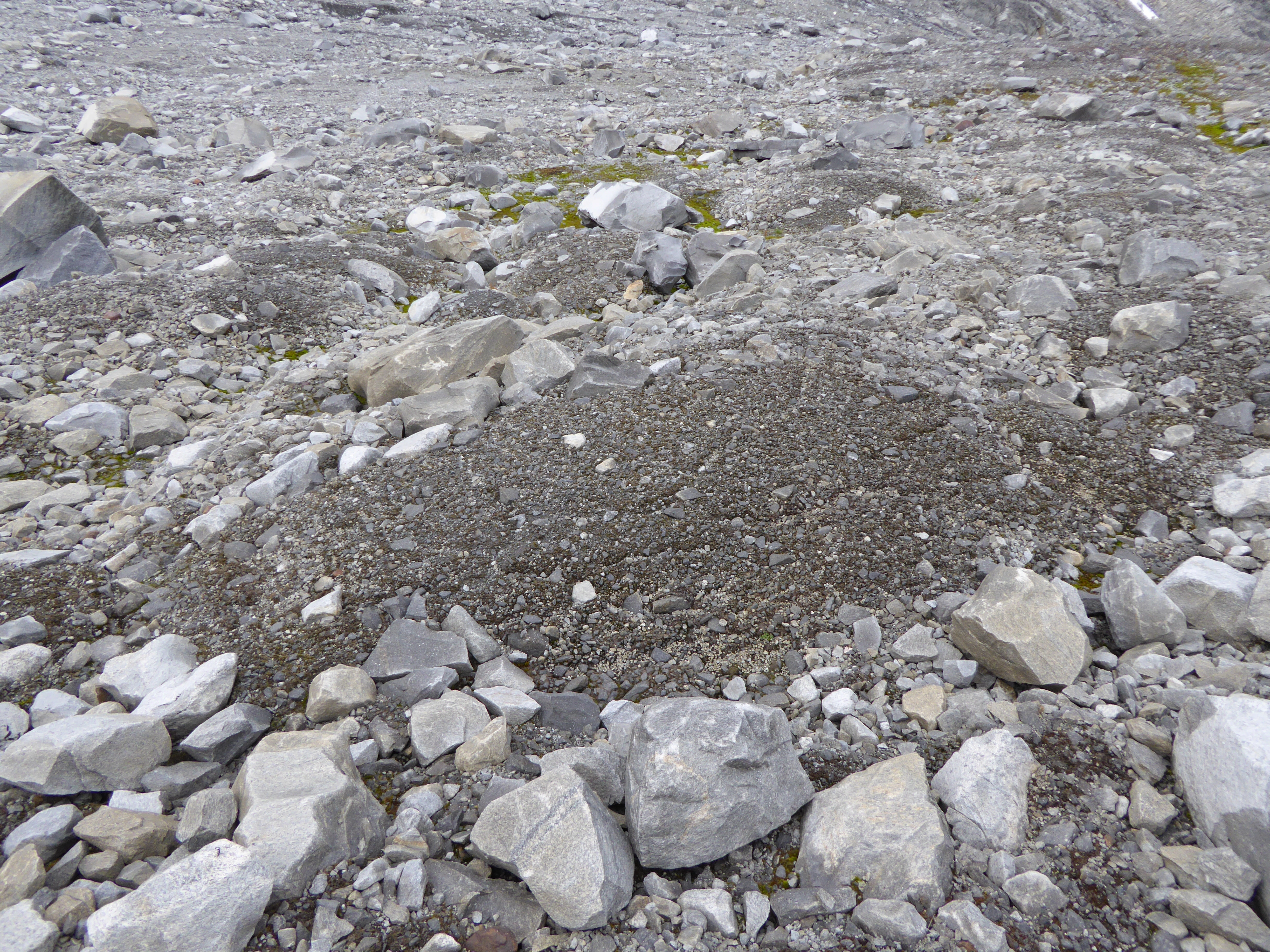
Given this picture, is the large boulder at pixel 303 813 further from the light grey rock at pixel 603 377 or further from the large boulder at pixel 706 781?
the light grey rock at pixel 603 377

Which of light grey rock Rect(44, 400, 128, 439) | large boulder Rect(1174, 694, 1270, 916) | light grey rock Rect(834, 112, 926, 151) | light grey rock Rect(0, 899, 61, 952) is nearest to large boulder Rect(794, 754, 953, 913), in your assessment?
large boulder Rect(1174, 694, 1270, 916)

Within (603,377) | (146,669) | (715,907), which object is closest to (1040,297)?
(603,377)

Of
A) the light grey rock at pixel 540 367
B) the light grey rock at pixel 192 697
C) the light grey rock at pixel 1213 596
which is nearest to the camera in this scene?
the light grey rock at pixel 192 697

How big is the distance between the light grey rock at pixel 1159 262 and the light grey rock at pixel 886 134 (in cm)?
459

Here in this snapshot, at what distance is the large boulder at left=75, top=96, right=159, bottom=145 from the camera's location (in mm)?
9062

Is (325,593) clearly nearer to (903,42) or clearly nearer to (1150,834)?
(1150,834)

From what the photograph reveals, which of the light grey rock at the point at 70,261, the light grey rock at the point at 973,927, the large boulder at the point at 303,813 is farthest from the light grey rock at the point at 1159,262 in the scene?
the light grey rock at the point at 70,261

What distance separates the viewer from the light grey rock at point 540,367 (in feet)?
14.4

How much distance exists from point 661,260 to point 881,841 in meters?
4.81

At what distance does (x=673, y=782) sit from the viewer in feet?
6.93

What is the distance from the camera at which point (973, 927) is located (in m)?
1.86

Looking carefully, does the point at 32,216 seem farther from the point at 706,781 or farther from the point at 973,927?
the point at 973,927

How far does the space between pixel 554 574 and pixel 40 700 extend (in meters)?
2.02

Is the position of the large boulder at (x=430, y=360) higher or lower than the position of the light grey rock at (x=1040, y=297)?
lower
